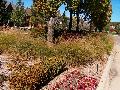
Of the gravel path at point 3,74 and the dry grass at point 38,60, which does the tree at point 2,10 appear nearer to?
the dry grass at point 38,60

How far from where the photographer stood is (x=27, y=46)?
20.0 m

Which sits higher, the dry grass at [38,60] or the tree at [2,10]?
the tree at [2,10]

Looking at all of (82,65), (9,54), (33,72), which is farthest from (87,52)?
(33,72)

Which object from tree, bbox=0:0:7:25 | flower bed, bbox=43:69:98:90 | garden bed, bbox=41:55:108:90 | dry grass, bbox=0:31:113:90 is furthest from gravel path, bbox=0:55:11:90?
tree, bbox=0:0:7:25

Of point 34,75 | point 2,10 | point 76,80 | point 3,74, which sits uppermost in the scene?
point 2,10

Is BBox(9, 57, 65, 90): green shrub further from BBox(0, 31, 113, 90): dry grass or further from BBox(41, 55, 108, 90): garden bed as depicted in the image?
BBox(41, 55, 108, 90): garden bed

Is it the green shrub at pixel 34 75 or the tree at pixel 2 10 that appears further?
the tree at pixel 2 10

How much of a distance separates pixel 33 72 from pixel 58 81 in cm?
178

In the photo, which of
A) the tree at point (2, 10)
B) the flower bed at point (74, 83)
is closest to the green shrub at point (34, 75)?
the flower bed at point (74, 83)

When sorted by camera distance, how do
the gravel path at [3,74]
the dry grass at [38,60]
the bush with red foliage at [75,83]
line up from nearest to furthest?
the gravel path at [3,74], the dry grass at [38,60], the bush with red foliage at [75,83]

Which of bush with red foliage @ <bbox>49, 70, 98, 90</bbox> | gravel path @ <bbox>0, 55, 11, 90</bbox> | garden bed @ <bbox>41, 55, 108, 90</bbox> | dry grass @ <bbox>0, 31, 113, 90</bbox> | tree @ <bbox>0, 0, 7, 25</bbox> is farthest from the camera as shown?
tree @ <bbox>0, 0, 7, 25</bbox>

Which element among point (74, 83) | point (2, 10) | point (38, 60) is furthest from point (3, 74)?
point (2, 10)

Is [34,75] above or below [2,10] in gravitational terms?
below

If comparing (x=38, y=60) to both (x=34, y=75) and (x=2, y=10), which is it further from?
(x=2, y=10)
